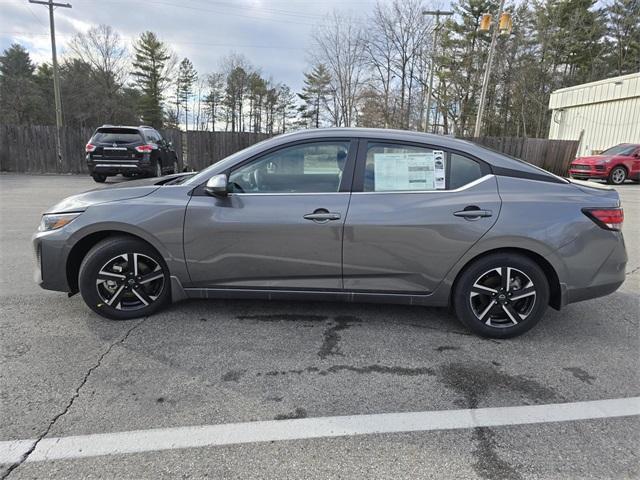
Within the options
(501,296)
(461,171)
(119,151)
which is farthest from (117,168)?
(501,296)

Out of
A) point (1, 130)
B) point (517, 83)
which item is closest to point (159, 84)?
point (1, 130)

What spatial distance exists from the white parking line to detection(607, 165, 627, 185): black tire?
17.1 m

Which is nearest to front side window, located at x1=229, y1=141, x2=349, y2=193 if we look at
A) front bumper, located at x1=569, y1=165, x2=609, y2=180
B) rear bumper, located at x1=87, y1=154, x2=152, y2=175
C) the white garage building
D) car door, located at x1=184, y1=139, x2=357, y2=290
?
car door, located at x1=184, y1=139, x2=357, y2=290

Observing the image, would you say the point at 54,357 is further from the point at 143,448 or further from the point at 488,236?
the point at 488,236

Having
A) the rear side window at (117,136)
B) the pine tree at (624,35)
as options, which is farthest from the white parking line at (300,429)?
the pine tree at (624,35)

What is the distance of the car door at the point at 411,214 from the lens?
10.4 feet

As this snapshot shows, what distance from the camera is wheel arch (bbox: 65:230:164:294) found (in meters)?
A: 3.41

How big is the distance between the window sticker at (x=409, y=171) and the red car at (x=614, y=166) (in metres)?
16.3

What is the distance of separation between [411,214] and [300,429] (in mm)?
1747

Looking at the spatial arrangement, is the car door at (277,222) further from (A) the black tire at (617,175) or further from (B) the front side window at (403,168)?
(A) the black tire at (617,175)

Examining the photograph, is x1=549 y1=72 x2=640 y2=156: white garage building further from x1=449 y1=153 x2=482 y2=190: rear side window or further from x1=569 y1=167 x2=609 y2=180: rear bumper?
x1=449 y1=153 x2=482 y2=190: rear side window

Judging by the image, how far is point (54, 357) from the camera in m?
2.92

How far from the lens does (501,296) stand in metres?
3.27

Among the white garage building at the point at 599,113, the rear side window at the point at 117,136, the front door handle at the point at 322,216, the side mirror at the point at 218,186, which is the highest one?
the white garage building at the point at 599,113
